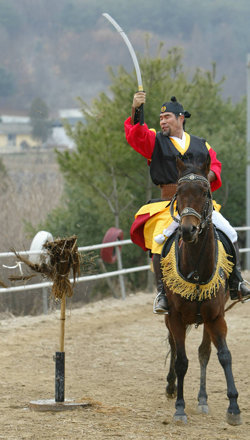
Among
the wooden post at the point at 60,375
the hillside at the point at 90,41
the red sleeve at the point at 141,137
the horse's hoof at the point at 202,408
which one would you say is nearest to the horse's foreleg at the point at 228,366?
the horse's hoof at the point at 202,408

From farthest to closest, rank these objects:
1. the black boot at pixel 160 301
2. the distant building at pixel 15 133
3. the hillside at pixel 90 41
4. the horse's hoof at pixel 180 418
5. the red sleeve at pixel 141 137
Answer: the hillside at pixel 90 41
the distant building at pixel 15 133
the red sleeve at pixel 141 137
the black boot at pixel 160 301
the horse's hoof at pixel 180 418

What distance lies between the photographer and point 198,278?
18.8 feet

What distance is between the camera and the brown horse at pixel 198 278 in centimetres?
545

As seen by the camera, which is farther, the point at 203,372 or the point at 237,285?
the point at 203,372

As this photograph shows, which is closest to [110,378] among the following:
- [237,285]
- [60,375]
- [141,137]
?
[60,375]

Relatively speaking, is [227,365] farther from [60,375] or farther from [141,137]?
[141,137]

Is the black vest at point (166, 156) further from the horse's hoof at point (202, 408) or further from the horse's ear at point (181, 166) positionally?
the horse's hoof at point (202, 408)

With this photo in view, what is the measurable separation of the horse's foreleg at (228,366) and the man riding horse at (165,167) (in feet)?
1.75

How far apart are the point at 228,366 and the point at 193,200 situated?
4.49 ft

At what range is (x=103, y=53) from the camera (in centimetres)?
7606

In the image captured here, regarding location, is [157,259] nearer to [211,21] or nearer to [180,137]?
[180,137]

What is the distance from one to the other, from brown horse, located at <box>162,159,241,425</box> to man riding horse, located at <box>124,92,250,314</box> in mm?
309

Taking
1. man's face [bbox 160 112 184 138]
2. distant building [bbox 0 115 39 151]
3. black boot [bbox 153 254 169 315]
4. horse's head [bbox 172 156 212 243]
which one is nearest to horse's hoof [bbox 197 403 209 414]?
black boot [bbox 153 254 169 315]

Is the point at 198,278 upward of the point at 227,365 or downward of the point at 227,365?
upward
